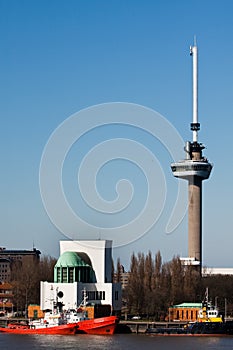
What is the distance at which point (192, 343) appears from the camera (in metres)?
70.6

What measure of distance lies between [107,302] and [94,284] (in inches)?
103

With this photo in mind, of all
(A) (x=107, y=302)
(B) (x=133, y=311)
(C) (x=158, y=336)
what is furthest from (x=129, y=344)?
(B) (x=133, y=311)

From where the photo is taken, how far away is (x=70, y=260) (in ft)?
321

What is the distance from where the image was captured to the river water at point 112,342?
6581 centimetres

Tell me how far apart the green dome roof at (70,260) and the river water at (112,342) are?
18103 millimetres

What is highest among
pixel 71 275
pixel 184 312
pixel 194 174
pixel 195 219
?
pixel 194 174

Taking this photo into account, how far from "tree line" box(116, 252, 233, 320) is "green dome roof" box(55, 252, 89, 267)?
1086 cm

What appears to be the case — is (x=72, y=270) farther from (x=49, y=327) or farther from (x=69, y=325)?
(x=69, y=325)

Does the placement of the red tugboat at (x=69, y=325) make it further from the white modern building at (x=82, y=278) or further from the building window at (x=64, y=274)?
the building window at (x=64, y=274)

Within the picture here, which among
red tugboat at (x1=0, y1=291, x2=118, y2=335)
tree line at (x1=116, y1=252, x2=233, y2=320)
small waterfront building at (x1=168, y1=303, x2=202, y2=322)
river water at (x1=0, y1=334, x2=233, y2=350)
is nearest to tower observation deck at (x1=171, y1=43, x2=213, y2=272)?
tree line at (x1=116, y1=252, x2=233, y2=320)

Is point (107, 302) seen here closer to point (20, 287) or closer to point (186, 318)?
point (186, 318)

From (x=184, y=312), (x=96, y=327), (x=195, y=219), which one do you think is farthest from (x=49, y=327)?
(x=195, y=219)

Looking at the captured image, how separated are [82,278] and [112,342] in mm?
27631

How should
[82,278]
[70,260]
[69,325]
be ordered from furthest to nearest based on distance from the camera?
[82,278] → [70,260] → [69,325]
